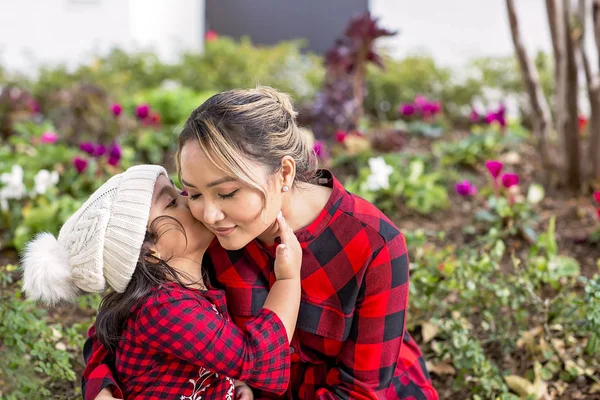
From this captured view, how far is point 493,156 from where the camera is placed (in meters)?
5.00

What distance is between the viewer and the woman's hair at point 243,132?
1755 millimetres

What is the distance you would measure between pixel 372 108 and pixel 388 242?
4.91 m

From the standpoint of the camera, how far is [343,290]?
6.70 feet

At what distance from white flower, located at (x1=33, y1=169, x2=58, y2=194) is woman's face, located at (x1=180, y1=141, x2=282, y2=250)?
2.49 m

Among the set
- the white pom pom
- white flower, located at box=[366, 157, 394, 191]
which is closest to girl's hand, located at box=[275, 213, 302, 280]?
the white pom pom

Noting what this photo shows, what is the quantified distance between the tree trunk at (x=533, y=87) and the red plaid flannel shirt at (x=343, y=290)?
7.38 ft

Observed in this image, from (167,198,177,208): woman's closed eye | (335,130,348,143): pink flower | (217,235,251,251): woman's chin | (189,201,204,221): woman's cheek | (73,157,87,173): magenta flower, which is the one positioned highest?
(189,201,204,221): woman's cheek

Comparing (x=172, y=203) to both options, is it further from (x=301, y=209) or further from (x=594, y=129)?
(x=594, y=129)

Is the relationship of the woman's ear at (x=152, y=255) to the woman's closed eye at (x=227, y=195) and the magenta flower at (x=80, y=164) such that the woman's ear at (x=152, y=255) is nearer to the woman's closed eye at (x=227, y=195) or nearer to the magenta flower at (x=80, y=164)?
the woman's closed eye at (x=227, y=195)

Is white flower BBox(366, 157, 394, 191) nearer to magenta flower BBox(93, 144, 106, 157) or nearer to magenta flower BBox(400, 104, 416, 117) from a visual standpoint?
magenta flower BBox(93, 144, 106, 157)

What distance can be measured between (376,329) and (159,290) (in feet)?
1.99

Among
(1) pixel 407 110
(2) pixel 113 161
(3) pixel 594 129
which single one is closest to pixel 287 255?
(2) pixel 113 161

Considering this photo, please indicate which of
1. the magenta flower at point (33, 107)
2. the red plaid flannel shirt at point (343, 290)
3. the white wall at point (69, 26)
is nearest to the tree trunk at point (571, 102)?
the red plaid flannel shirt at point (343, 290)

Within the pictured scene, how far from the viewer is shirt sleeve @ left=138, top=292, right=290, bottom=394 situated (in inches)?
72.4
